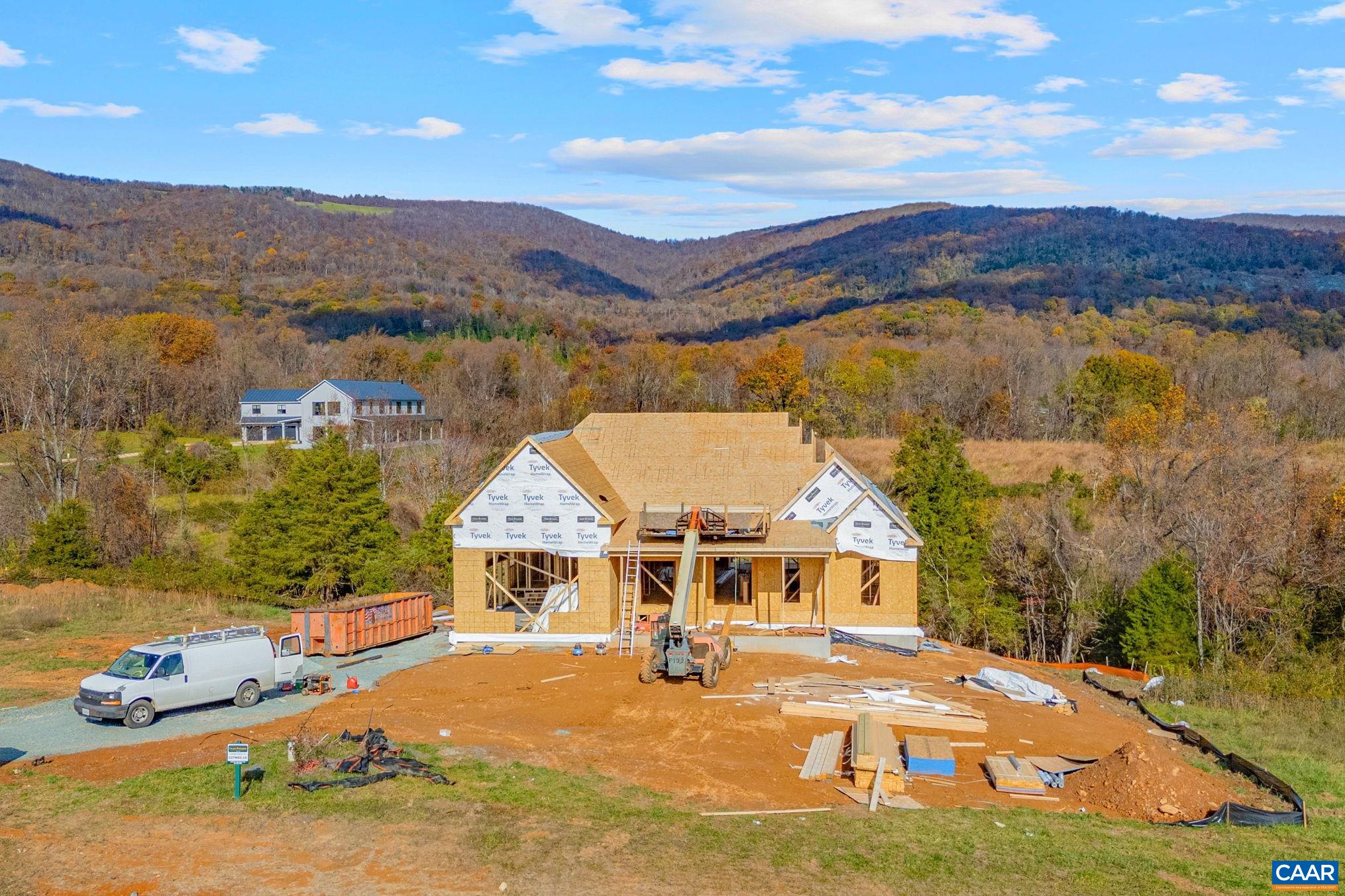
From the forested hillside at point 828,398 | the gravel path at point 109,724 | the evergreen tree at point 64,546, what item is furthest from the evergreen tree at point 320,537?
the gravel path at point 109,724

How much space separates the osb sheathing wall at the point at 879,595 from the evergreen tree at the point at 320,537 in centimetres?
1755

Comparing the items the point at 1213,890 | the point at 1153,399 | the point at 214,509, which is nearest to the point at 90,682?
the point at 1213,890

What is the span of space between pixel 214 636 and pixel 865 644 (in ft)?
56.7

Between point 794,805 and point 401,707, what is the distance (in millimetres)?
9860

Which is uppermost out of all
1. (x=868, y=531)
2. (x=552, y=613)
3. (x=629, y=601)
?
(x=868, y=531)

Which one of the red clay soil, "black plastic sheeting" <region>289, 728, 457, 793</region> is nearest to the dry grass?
the red clay soil

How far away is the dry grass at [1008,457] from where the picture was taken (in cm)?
6619

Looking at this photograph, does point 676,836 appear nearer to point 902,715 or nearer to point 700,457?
point 902,715

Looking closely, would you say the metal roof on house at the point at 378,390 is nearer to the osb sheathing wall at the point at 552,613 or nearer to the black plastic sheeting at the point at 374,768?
the osb sheathing wall at the point at 552,613

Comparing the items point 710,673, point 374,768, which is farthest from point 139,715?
point 710,673

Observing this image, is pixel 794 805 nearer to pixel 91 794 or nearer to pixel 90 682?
pixel 91 794

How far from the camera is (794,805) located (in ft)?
53.2

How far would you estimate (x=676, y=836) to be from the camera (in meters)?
14.7

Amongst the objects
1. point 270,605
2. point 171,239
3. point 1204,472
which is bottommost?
point 270,605
